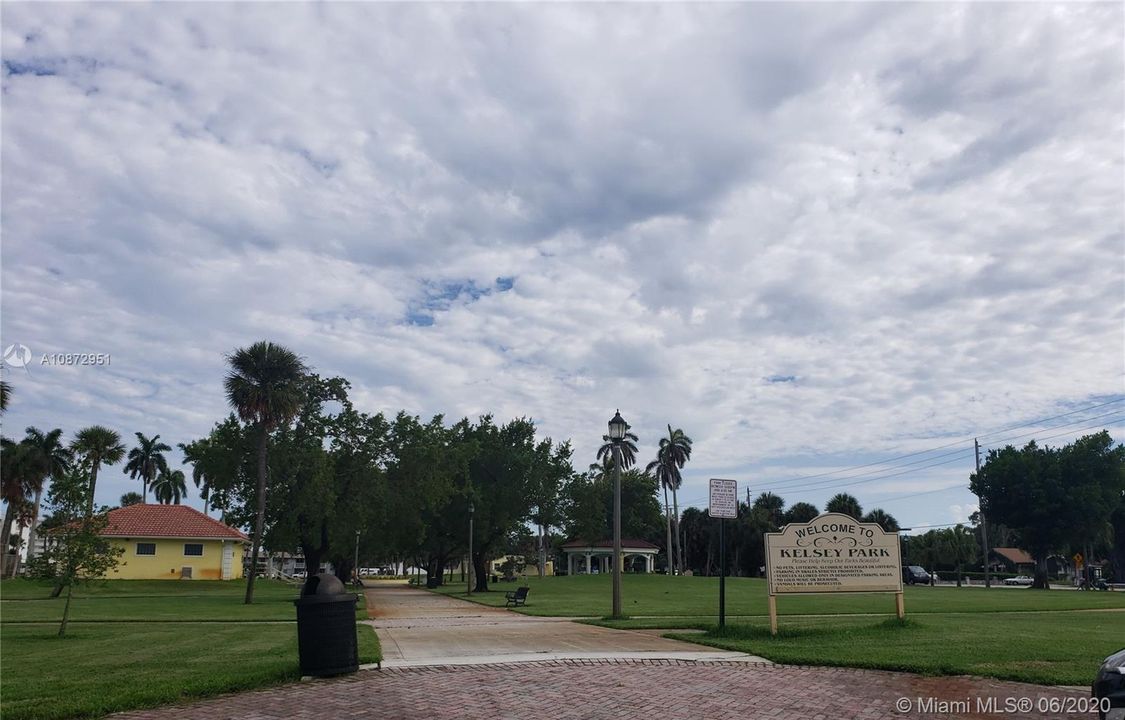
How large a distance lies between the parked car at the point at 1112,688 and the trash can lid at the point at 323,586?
8045 millimetres

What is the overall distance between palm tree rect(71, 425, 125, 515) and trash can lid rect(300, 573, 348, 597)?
392 inches

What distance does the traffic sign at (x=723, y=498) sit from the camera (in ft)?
54.0

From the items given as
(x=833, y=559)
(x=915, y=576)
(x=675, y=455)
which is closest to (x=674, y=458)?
(x=675, y=455)

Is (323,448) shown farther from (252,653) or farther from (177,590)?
(252,653)

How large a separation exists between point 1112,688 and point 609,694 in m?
4.72

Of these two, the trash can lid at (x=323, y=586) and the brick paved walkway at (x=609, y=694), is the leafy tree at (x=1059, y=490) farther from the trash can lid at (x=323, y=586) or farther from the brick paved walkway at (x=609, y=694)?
the trash can lid at (x=323, y=586)

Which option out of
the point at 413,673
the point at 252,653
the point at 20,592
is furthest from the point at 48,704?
the point at 20,592

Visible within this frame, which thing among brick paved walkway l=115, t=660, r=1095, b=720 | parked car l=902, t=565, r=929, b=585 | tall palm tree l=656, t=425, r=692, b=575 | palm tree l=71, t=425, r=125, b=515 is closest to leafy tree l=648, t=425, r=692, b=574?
tall palm tree l=656, t=425, r=692, b=575

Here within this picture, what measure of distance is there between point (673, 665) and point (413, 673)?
350cm

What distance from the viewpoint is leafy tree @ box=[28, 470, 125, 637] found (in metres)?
17.6

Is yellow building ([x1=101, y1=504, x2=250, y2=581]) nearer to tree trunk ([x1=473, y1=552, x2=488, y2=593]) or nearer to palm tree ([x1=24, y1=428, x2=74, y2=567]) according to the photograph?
Answer: palm tree ([x1=24, y1=428, x2=74, y2=567])

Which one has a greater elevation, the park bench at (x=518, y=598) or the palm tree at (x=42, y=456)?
the palm tree at (x=42, y=456)

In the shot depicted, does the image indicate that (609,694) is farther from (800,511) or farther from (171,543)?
(800,511)

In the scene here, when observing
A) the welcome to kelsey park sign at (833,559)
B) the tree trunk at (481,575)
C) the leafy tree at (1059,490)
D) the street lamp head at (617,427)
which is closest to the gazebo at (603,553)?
the tree trunk at (481,575)
